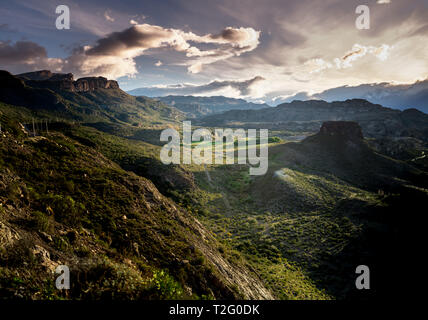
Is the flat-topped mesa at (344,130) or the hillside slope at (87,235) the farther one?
the flat-topped mesa at (344,130)

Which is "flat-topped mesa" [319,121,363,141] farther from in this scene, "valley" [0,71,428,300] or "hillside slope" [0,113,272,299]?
"hillside slope" [0,113,272,299]

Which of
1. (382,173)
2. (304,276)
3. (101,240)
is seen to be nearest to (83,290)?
(101,240)

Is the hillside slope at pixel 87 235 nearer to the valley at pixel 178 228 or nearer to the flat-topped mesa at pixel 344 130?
the valley at pixel 178 228

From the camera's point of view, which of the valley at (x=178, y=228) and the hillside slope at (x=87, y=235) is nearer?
the hillside slope at (x=87, y=235)

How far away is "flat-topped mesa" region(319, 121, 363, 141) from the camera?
9725 centimetres

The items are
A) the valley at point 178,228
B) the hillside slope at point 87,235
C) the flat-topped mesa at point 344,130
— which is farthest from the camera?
the flat-topped mesa at point 344,130

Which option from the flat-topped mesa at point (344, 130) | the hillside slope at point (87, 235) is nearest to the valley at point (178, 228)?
the hillside slope at point (87, 235)

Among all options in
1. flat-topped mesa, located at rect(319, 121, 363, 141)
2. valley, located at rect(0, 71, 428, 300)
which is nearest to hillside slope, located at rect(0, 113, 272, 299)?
valley, located at rect(0, 71, 428, 300)

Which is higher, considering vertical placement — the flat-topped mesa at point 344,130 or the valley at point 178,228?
the flat-topped mesa at point 344,130

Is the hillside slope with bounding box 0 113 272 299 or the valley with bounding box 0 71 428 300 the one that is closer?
the hillside slope with bounding box 0 113 272 299

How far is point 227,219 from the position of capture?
40.0 metres

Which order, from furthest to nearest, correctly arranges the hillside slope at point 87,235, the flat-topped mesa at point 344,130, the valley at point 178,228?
the flat-topped mesa at point 344,130
the valley at point 178,228
the hillside slope at point 87,235

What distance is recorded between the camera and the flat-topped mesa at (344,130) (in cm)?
9725
